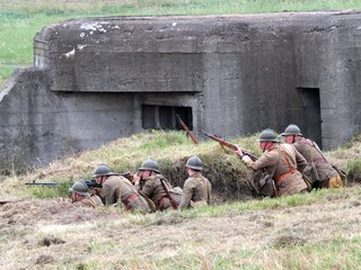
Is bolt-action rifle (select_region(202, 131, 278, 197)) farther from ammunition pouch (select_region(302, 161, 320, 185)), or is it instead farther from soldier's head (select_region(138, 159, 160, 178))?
soldier's head (select_region(138, 159, 160, 178))

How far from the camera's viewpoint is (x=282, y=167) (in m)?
15.8

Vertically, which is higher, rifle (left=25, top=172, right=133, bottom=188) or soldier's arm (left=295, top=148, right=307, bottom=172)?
soldier's arm (left=295, top=148, right=307, bottom=172)

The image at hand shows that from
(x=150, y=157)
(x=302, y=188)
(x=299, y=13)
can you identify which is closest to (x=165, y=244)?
(x=302, y=188)

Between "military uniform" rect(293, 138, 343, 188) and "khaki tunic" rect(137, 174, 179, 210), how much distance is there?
74.9 inches

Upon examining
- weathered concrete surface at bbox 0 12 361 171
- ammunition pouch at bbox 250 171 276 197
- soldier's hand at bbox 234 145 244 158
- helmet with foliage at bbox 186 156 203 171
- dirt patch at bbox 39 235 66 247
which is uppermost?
weathered concrete surface at bbox 0 12 361 171

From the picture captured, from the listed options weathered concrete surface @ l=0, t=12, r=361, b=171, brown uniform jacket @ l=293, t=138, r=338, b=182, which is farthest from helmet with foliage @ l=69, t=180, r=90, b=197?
weathered concrete surface @ l=0, t=12, r=361, b=171

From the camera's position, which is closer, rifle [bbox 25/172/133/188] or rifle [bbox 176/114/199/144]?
rifle [bbox 25/172/133/188]

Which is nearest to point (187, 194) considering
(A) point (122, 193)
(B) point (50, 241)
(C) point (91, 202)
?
(A) point (122, 193)

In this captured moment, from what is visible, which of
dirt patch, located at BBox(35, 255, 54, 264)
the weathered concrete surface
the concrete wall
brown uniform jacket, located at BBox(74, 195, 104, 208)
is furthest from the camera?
the concrete wall

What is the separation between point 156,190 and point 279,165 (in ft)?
5.30

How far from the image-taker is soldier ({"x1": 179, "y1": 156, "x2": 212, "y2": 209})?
15.3 m

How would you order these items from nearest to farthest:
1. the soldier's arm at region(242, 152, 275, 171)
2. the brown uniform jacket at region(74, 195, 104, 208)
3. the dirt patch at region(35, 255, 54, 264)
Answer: the dirt patch at region(35, 255, 54, 264)
the brown uniform jacket at region(74, 195, 104, 208)
the soldier's arm at region(242, 152, 275, 171)

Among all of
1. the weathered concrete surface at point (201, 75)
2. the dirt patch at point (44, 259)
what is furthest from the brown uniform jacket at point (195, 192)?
the dirt patch at point (44, 259)

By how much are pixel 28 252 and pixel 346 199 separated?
3.72 metres
